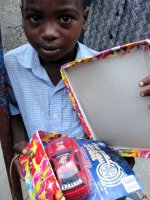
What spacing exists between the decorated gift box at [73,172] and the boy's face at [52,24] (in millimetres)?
270

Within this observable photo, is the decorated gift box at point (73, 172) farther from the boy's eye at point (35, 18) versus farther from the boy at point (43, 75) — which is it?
the boy's eye at point (35, 18)

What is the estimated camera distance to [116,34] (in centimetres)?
188

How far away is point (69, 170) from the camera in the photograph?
930 millimetres

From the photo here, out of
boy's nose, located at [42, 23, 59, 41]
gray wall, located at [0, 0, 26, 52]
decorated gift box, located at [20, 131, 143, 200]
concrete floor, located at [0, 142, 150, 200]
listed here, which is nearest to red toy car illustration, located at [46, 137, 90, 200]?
decorated gift box, located at [20, 131, 143, 200]

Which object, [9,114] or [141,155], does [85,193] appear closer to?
[141,155]

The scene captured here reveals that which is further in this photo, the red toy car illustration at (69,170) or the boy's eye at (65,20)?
the boy's eye at (65,20)

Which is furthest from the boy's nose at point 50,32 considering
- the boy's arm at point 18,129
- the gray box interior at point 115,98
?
the boy's arm at point 18,129

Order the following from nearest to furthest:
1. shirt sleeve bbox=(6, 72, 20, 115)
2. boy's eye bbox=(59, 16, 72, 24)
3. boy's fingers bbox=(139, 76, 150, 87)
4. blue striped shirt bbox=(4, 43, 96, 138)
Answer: boy's fingers bbox=(139, 76, 150, 87), boy's eye bbox=(59, 16, 72, 24), blue striped shirt bbox=(4, 43, 96, 138), shirt sleeve bbox=(6, 72, 20, 115)

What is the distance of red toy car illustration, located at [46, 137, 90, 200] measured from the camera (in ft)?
3.01

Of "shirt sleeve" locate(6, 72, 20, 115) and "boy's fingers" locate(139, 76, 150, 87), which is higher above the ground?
"boy's fingers" locate(139, 76, 150, 87)

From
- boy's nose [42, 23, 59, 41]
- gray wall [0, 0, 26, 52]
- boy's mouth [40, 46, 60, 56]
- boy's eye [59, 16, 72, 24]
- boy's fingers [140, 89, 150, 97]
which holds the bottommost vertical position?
gray wall [0, 0, 26, 52]

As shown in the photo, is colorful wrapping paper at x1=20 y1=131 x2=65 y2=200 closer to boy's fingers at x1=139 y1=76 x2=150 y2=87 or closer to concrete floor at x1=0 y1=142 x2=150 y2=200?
boy's fingers at x1=139 y1=76 x2=150 y2=87

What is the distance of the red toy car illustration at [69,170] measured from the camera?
36.1 inches

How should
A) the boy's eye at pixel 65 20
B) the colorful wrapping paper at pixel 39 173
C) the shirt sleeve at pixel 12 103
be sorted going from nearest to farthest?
1. the colorful wrapping paper at pixel 39 173
2. the boy's eye at pixel 65 20
3. the shirt sleeve at pixel 12 103
